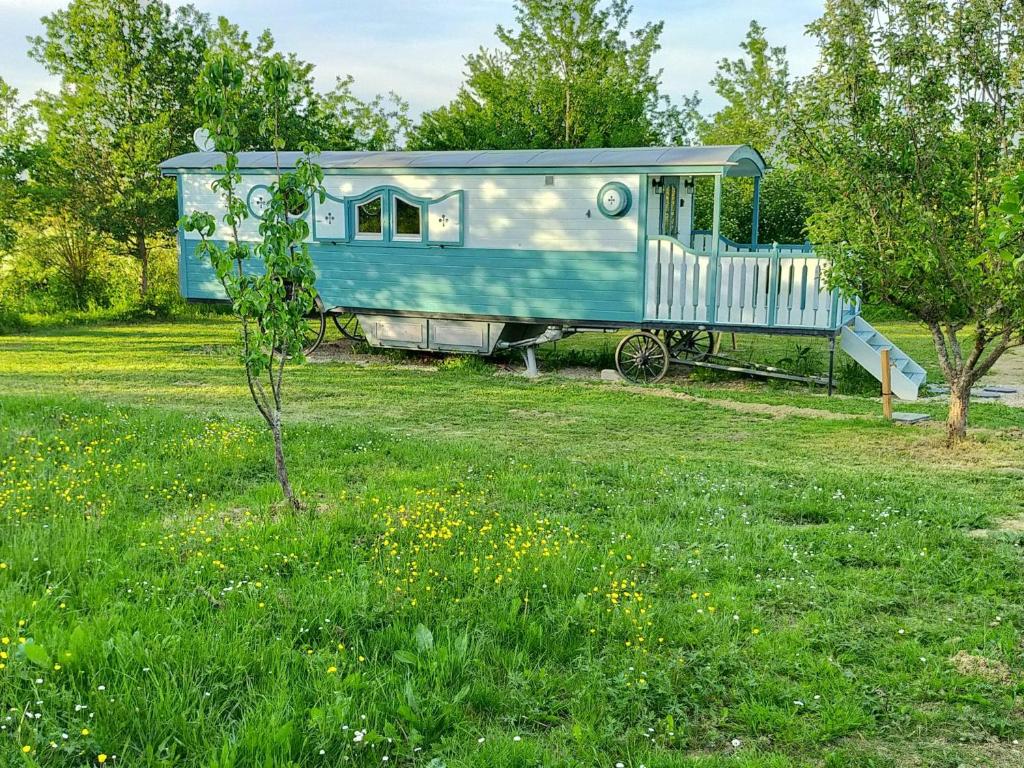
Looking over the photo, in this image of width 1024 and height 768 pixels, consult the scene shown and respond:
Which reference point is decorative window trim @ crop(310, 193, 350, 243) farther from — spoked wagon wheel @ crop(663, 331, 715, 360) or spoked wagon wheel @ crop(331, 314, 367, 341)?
spoked wagon wheel @ crop(663, 331, 715, 360)

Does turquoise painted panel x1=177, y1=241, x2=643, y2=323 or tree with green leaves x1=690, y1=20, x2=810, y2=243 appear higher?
tree with green leaves x1=690, y1=20, x2=810, y2=243

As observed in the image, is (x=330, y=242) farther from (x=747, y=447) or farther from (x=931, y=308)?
(x=931, y=308)

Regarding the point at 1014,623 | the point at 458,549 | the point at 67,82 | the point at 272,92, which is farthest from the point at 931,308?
the point at 67,82

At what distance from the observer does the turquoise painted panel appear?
12.1m

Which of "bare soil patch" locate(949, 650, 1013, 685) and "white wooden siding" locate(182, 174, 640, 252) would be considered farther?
"white wooden siding" locate(182, 174, 640, 252)

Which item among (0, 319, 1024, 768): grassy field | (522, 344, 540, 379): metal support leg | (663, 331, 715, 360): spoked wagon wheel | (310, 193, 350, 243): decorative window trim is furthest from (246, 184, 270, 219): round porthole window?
(0, 319, 1024, 768): grassy field

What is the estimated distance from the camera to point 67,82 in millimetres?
20703

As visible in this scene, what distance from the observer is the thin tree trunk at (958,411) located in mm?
7968

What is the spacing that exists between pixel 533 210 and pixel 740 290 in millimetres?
2971

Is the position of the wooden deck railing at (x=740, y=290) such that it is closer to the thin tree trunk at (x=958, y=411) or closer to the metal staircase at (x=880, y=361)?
the metal staircase at (x=880, y=361)

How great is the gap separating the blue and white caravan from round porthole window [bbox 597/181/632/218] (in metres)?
0.01

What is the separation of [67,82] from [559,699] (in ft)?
70.8

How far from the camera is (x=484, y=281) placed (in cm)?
1286

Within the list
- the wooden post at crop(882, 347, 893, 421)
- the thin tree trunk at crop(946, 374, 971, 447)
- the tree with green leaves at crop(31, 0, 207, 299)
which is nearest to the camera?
the thin tree trunk at crop(946, 374, 971, 447)
